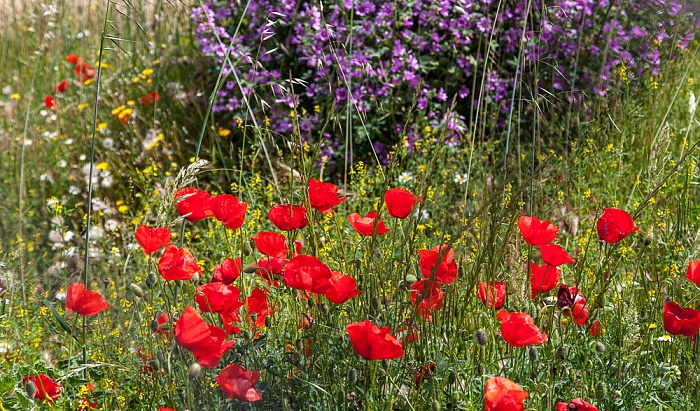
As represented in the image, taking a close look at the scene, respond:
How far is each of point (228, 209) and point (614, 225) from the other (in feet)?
2.50

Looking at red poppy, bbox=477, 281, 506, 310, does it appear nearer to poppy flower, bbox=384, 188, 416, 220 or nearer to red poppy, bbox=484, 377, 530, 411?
poppy flower, bbox=384, 188, 416, 220

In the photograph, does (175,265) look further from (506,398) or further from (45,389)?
(506,398)

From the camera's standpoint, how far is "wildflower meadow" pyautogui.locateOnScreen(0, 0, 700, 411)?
1.52 m

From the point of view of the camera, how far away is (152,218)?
306cm

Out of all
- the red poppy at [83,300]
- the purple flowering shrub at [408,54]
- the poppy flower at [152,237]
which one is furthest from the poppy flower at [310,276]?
the purple flowering shrub at [408,54]

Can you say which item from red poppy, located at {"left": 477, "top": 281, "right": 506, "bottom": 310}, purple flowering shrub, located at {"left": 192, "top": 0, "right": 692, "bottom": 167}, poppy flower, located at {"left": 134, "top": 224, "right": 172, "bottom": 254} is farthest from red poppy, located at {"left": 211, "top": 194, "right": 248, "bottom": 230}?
purple flowering shrub, located at {"left": 192, "top": 0, "right": 692, "bottom": 167}

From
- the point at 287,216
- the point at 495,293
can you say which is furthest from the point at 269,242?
the point at 495,293

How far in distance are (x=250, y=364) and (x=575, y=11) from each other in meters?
2.64

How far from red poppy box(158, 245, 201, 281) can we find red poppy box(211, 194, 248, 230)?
102 mm

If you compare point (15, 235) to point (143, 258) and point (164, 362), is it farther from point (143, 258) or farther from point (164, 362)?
point (164, 362)

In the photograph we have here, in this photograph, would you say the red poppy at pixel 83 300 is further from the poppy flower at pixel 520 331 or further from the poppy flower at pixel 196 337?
the poppy flower at pixel 520 331

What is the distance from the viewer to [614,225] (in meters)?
1.54

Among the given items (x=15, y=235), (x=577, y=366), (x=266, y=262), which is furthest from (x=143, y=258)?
(x=577, y=366)

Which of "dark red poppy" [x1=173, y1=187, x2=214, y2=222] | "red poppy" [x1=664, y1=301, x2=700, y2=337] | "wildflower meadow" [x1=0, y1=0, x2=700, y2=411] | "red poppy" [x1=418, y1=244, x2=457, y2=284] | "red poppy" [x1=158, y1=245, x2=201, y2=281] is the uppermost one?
"dark red poppy" [x1=173, y1=187, x2=214, y2=222]
